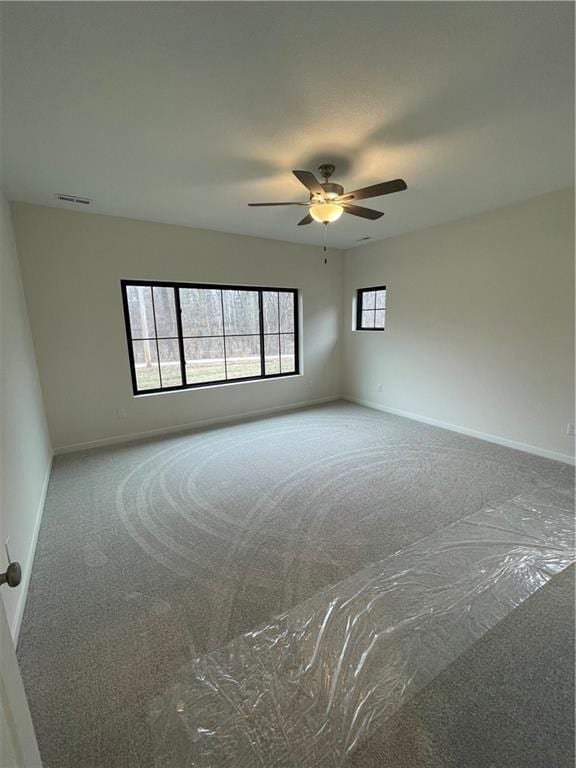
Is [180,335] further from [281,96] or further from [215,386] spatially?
[281,96]

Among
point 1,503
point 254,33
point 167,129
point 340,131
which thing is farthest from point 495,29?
point 1,503

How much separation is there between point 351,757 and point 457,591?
0.97 metres

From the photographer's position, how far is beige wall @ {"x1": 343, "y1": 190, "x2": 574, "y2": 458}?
317 centimetres

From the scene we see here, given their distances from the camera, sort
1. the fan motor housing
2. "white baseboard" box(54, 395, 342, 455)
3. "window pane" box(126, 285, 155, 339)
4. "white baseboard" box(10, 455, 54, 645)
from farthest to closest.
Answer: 1. "window pane" box(126, 285, 155, 339)
2. "white baseboard" box(54, 395, 342, 455)
3. the fan motor housing
4. "white baseboard" box(10, 455, 54, 645)

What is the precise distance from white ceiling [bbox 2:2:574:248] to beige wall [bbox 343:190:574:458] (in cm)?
62

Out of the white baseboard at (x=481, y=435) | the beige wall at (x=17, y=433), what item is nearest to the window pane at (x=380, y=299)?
the white baseboard at (x=481, y=435)

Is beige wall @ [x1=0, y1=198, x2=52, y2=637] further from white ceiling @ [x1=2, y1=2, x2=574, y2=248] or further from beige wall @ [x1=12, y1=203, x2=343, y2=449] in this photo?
white ceiling @ [x1=2, y1=2, x2=574, y2=248]

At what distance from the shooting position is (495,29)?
1.35 m

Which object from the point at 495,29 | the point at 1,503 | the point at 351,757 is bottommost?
the point at 351,757


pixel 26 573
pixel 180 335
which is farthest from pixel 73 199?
pixel 26 573

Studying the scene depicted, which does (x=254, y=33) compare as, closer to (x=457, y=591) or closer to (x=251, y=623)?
(x=251, y=623)

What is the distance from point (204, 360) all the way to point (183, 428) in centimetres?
99

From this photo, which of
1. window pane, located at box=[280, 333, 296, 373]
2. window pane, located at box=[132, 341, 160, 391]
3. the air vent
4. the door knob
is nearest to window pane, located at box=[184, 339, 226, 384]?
window pane, located at box=[132, 341, 160, 391]

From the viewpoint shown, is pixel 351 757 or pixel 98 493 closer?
pixel 351 757
